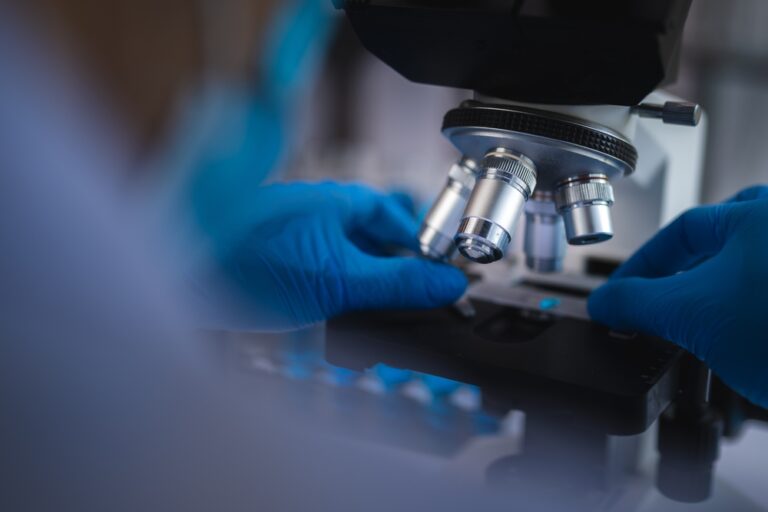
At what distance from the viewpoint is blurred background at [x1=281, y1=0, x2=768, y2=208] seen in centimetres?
217

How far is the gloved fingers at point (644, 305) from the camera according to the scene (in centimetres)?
61

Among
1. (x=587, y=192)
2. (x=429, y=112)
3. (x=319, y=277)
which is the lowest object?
(x=319, y=277)

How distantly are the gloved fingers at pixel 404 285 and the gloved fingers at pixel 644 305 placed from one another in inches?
6.8

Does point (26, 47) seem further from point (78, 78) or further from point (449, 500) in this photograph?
point (449, 500)

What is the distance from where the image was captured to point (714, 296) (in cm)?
58

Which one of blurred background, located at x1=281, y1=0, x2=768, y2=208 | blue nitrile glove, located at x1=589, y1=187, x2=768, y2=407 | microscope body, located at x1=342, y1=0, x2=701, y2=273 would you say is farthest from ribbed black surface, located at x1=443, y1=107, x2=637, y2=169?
blurred background, located at x1=281, y1=0, x2=768, y2=208

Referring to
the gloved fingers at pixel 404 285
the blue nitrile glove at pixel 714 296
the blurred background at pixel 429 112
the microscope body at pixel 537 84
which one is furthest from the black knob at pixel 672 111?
the blurred background at pixel 429 112

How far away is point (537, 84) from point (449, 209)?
0.59 feet

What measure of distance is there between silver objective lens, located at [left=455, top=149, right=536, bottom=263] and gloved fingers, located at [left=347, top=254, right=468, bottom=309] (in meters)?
0.18

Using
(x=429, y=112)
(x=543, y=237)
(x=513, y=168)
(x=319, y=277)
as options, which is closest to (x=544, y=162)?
(x=513, y=168)

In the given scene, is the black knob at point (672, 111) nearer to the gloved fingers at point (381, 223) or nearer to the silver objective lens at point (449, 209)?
the silver objective lens at point (449, 209)

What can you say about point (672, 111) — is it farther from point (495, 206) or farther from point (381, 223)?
point (381, 223)

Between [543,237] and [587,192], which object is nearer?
[587,192]

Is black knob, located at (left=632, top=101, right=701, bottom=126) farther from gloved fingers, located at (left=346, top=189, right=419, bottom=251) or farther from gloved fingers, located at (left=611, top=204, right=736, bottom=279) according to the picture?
gloved fingers, located at (left=346, top=189, right=419, bottom=251)
